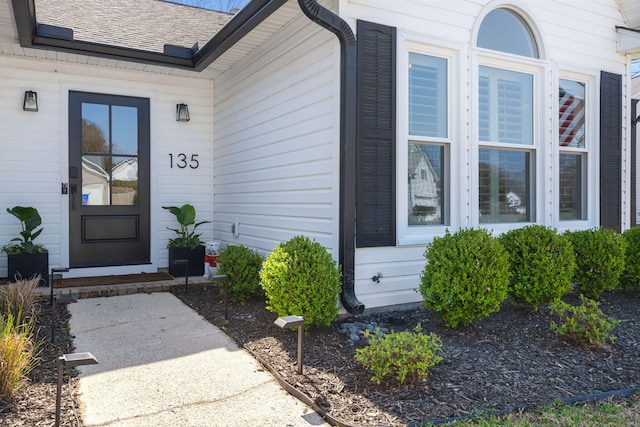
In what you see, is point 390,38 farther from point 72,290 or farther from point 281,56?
point 72,290

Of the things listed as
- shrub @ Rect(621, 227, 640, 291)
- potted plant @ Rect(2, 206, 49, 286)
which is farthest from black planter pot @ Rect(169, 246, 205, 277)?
shrub @ Rect(621, 227, 640, 291)

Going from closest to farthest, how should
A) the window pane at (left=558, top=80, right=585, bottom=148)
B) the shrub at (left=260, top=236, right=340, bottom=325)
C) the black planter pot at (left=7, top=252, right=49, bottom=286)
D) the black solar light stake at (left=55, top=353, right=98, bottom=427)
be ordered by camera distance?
1. the black solar light stake at (left=55, top=353, right=98, bottom=427)
2. the shrub at (left=260, top=236, right=340, bottom=325)
3. the black planter pot at (left=7, top=252, right=49, bottom=286)
4. the window pane at (left=558, top=80, right=585, bottom=148)

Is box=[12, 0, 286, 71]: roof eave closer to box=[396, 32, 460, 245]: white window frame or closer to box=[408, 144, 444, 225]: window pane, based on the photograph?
box=[396, 32, 460, 245]: white window frame

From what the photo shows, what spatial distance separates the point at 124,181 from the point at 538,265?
4855 millimetres

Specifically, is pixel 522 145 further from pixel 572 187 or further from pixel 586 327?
pixel 586 327

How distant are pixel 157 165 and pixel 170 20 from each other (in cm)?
228

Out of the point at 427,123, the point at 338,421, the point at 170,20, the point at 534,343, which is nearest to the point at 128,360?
the point at 338,421

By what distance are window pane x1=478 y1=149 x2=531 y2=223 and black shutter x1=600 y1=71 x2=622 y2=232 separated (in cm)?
112

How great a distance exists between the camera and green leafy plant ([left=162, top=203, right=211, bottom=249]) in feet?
20.5

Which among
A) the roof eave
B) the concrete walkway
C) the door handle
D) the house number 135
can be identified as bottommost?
the concrete walkway

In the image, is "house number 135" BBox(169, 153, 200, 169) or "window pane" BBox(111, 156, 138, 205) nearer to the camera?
"window pane" BBox(111, 156, 138, 205)

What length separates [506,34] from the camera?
507cm

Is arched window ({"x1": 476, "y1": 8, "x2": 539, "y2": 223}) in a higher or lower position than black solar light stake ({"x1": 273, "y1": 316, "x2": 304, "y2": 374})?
higher

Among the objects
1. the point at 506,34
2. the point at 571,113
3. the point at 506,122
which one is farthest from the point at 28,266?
the point at 571,113
